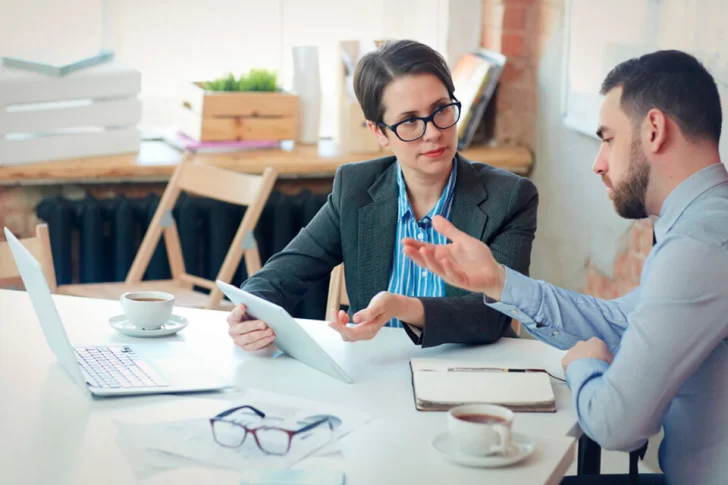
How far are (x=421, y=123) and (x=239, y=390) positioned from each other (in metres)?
0.79

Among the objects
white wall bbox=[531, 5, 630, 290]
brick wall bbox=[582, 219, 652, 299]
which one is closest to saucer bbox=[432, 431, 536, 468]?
brick wall bbox=[582, 219, 652, 299]

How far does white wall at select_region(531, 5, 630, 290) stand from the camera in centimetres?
327

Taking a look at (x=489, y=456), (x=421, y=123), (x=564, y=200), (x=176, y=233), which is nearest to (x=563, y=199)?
(x=564, y=200)

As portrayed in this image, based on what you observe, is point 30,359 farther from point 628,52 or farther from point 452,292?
point 628,52

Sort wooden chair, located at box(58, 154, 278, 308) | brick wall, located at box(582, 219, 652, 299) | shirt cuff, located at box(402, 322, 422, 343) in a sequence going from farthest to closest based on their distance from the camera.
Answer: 1. wooden chair, located at box(58, 154, 278, 308)
2. brick wall, located at box(582, 219, 652, 299)
3. shirt cuff, located at box(402, 322, 422, 343)

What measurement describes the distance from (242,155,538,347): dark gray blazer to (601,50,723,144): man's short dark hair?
0.60 m

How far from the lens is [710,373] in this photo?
5.00 ft

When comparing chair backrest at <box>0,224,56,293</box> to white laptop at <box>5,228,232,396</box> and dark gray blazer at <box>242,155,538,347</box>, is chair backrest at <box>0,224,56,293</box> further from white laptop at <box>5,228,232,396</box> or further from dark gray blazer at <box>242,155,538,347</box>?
white laptop at <box>5,228,232,396</box>

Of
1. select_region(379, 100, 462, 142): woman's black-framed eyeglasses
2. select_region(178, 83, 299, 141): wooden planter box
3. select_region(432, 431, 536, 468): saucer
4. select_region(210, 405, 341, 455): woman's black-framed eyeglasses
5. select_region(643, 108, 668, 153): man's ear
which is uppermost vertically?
select_region(643, 108, 668, 153): man's ear

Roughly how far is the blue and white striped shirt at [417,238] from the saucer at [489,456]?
0.79 m

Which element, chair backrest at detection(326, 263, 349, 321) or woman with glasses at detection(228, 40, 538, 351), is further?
chair backrest at detection(326, 263, 349, 321)

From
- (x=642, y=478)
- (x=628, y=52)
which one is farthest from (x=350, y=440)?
(x=628, y=52)

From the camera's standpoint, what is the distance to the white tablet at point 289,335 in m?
1.72

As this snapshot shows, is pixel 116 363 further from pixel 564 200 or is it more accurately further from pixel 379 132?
pixel 564 200
